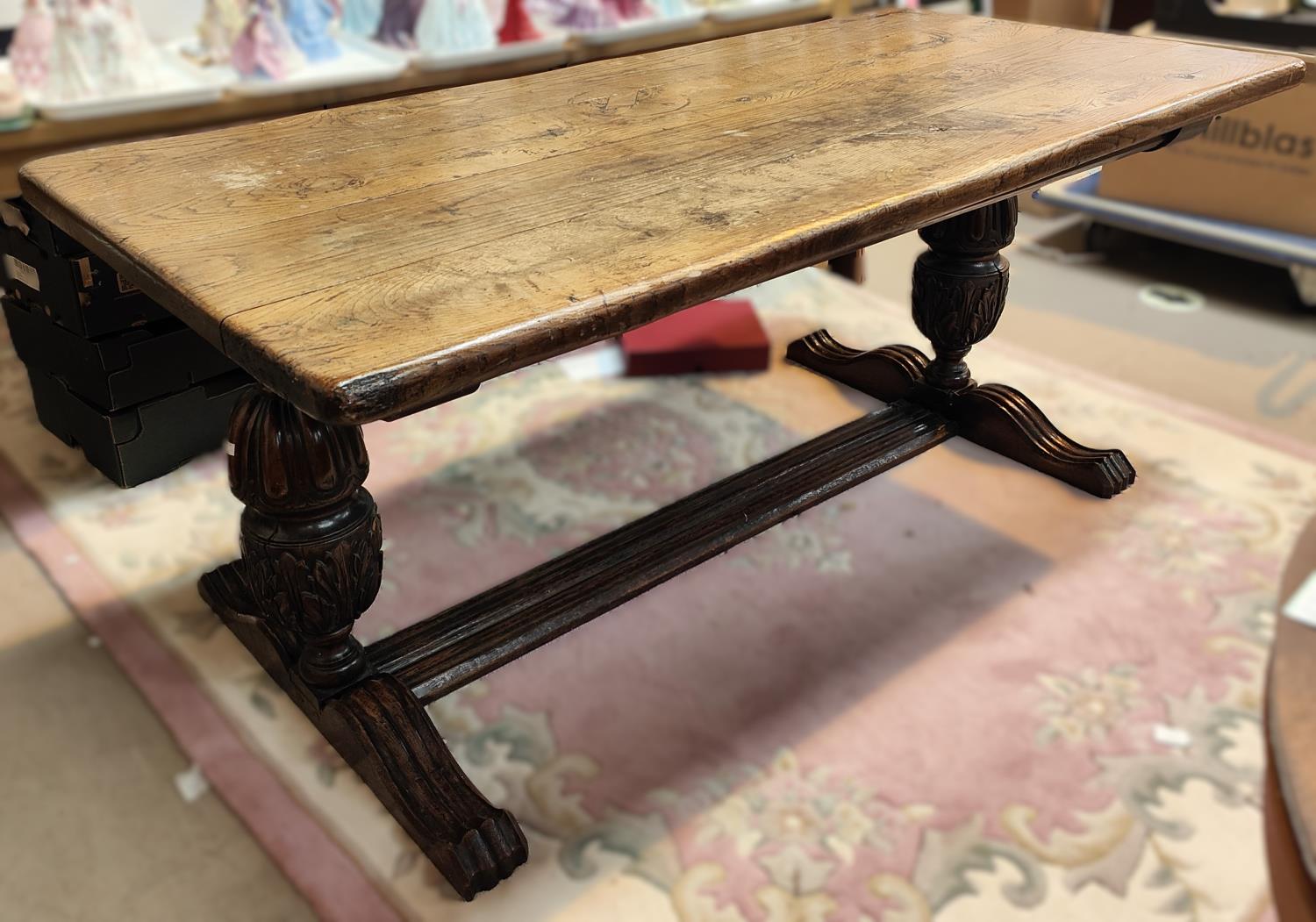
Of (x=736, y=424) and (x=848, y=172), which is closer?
(x=848, y=172)

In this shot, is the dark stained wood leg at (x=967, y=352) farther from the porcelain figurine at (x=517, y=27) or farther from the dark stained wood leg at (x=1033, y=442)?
the porcelain figurine at (x=517, y=27)

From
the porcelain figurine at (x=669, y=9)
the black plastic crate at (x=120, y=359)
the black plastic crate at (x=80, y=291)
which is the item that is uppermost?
the porcelain figurine at (x=669, y=9)

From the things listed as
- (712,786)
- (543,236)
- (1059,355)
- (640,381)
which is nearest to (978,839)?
(712,786)

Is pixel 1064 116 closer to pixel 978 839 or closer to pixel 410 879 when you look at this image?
pixel 978 839

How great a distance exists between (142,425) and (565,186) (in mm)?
880

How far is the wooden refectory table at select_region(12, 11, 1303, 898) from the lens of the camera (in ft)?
2.52

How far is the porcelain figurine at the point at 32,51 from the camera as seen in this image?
1543mm

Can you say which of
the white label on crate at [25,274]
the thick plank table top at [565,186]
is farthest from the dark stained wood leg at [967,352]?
the white label on crate at [25,274]

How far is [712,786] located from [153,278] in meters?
0.70

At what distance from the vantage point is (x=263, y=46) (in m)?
1.64

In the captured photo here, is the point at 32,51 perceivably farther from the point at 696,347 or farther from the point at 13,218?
→ the point at 696,347

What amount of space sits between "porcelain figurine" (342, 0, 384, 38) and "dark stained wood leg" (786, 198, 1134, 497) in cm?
100

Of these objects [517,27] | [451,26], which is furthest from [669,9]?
[451,26]

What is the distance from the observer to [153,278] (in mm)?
816
